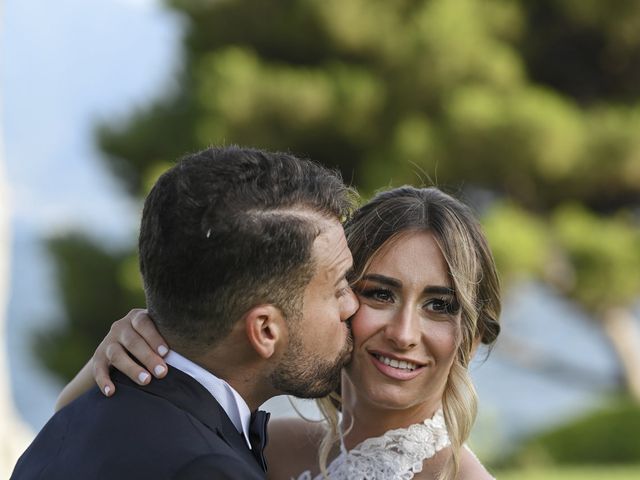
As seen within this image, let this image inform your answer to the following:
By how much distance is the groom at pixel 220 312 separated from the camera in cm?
242

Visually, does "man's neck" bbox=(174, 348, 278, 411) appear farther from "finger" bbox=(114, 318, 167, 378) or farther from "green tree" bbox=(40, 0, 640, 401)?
"green tree" bbox=(40, 0, 640, 401)

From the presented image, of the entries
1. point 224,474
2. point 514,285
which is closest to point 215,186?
point 224,474

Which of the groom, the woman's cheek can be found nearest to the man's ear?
the groom

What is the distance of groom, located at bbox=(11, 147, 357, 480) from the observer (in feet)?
7.95

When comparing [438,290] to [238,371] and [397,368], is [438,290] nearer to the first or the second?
[397,368]

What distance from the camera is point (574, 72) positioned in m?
16.5

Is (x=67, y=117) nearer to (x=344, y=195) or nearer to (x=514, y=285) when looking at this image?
(x=514, y=285)

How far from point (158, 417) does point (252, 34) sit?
14761mm

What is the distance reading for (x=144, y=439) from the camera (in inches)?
92.7

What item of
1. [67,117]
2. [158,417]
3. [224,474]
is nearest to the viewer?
[224,474]

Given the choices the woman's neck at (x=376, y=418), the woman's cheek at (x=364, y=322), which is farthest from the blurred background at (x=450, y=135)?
the woman's cheek at (x=364, y=322)

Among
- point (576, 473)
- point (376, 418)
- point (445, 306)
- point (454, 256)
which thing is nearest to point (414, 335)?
point (445, 306)

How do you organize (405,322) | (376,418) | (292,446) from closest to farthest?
(405,322) < (376,418) < (292,446)

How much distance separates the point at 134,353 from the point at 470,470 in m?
1.09
